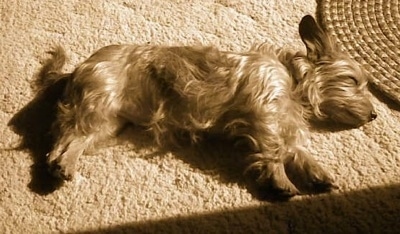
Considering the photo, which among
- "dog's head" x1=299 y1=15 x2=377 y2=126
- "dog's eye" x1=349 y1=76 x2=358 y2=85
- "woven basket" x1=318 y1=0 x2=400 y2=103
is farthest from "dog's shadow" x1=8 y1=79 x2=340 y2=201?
"woven basket" x1=318 y1=0 x2=400 y2=103

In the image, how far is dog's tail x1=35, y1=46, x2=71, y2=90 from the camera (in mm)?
1671

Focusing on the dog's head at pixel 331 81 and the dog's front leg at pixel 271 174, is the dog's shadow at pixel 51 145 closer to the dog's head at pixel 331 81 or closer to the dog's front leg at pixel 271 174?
the dog's front leg at pixel 271 174

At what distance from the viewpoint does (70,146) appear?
4.85 ft

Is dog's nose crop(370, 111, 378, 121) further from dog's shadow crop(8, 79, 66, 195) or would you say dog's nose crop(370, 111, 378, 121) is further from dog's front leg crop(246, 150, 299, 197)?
dog's shadow crop(8, 79, 66, 195)

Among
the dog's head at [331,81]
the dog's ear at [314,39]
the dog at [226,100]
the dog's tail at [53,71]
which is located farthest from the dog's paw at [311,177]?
the dog's tail at [53,71]

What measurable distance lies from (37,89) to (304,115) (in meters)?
0.85

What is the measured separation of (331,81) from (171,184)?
54 centimetres

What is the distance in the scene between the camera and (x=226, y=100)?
1450 millimetres

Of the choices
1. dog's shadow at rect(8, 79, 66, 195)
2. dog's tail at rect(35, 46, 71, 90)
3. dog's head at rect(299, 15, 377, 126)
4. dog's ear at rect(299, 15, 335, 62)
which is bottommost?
dog's shadow at rect(8, 79, 66, 195)

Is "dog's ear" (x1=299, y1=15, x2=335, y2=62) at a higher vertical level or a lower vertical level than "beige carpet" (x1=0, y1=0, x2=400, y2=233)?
higher

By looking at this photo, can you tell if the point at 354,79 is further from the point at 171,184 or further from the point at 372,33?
the point at 171,184

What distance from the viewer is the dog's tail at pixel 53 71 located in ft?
5.48

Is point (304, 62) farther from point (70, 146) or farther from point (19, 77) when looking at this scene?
point (19, 77)

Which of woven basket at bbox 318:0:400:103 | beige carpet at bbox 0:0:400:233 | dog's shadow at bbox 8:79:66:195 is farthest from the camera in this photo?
woven basket at bbox 318:0:400:103
